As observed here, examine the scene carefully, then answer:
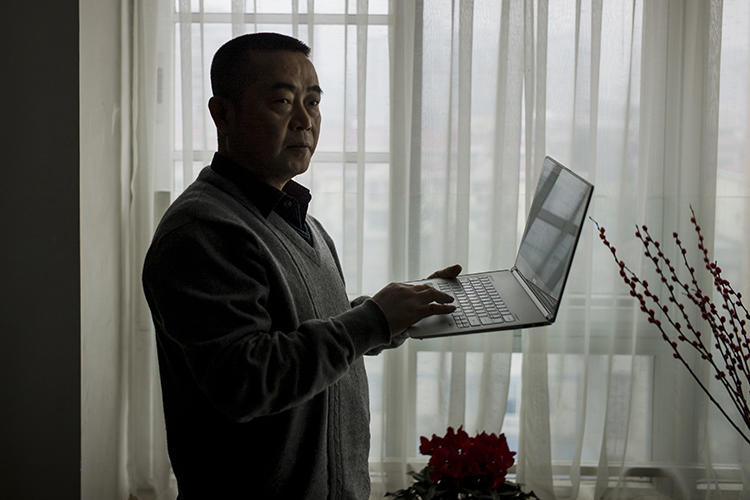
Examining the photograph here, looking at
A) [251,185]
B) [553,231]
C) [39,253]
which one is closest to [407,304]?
[251,185]

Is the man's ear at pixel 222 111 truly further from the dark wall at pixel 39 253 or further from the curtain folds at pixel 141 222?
the curtain folds at pixel 141 222

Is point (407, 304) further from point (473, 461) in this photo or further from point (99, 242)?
point (99, 242)

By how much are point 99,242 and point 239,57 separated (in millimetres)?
1099

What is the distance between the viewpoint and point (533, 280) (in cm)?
160

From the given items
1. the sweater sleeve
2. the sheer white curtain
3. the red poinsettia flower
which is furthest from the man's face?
the sheer white curtain

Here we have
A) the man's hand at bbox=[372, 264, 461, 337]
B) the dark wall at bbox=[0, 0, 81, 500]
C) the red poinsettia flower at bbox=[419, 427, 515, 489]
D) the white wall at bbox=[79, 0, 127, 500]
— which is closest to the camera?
the man's hand at bbox=[372, 264, 461, 337]

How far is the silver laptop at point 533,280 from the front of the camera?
1.38 meters

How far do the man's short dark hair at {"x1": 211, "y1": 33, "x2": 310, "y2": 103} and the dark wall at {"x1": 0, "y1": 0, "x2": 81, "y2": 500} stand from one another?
837 mm

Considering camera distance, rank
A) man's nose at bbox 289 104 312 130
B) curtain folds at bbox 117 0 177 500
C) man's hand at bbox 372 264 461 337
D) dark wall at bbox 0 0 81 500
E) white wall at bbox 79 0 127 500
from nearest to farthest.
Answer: man's hand at bbox 372 264 461 337 < man's nose at bbox 289 104 312 130 < dark wall at bbox 0 0 81 500 < white wall at bbox 79 0 127 500 < curtain folds at bbox 117 0 177 500

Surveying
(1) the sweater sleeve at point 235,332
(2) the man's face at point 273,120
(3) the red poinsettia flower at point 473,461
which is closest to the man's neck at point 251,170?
(2) the man's face at point 273,120

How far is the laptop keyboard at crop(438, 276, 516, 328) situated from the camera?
1.39 m

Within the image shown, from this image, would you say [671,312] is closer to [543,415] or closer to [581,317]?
[581,317]

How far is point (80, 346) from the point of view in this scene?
2.09 m

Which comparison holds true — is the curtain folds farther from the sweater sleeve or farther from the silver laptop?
the sweater sleeve
